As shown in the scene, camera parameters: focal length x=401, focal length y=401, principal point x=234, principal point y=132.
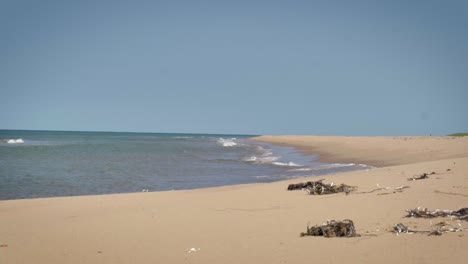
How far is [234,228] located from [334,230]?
183 cm

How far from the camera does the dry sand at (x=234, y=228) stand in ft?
17.9

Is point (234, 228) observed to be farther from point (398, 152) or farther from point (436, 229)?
point (398, 152)

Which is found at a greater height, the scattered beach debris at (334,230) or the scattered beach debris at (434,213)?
the scattered beach debris at (434,213)

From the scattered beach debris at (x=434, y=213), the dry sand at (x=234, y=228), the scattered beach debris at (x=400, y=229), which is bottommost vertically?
the dry sand at (x=234, y=228)

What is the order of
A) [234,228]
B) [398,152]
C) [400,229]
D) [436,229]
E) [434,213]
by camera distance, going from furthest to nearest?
[398,152] → [234,228] → [434,213] → [400,229] → [436,229]

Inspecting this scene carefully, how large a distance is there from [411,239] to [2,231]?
7194 millimetres

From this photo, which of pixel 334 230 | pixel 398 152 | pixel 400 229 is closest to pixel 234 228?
pixel 334 230

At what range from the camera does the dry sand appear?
544 centimetres

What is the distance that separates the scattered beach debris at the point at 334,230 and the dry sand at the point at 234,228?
0.17m

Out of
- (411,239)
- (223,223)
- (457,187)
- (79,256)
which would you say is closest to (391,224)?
(411,239)

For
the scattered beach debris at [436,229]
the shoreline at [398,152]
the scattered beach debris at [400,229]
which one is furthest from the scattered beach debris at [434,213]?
the shoreline at [398,152]

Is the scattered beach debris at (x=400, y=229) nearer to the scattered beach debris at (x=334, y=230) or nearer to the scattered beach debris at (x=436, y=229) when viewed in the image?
the scattered beach debris at (x=436, y=229)

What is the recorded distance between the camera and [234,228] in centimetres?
712

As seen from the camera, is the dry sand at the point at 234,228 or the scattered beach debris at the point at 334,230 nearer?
the dry sand at the point at 234,228
